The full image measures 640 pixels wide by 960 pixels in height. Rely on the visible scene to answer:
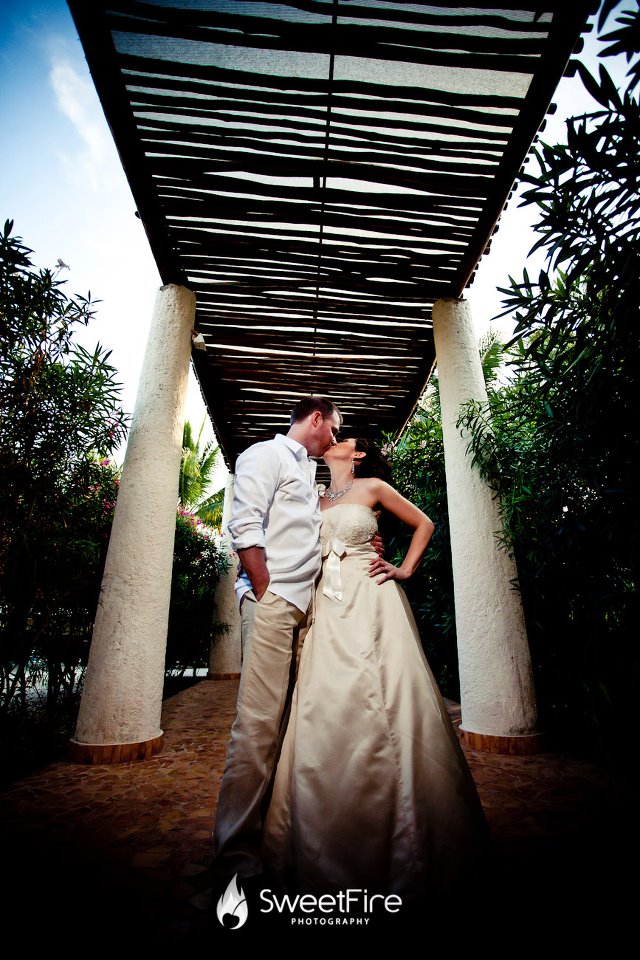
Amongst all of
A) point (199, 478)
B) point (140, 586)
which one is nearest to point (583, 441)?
point (140, 586)

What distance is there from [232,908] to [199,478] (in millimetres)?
11337

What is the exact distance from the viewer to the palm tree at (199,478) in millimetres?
11477

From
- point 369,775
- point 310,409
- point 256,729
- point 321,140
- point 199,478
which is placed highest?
point 199,478

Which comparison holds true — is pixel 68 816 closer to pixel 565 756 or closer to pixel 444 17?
pixel 565 756

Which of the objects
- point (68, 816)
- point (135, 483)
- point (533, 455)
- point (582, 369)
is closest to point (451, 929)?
point (68, 816)

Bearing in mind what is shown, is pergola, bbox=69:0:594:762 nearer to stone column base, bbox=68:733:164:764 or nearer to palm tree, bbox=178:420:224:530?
stone column base, bbox=68:733:164:764

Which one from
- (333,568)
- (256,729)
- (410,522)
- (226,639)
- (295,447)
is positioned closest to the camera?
(256,729)

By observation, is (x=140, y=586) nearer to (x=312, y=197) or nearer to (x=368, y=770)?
(x=368, y=770)

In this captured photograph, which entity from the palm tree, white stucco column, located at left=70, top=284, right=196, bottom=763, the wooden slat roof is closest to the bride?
white stucco column, located at left=70, top=284, right=196, bottom=763

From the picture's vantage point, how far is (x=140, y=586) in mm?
2994

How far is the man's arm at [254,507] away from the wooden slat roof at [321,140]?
2549 millimetres

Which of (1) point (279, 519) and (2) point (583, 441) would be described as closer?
(1) point (279, 519)

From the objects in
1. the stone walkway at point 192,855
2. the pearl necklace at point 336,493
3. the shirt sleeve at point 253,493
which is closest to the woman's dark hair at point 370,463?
the pearl necklace at point 336,493

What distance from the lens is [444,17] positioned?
2396mm
